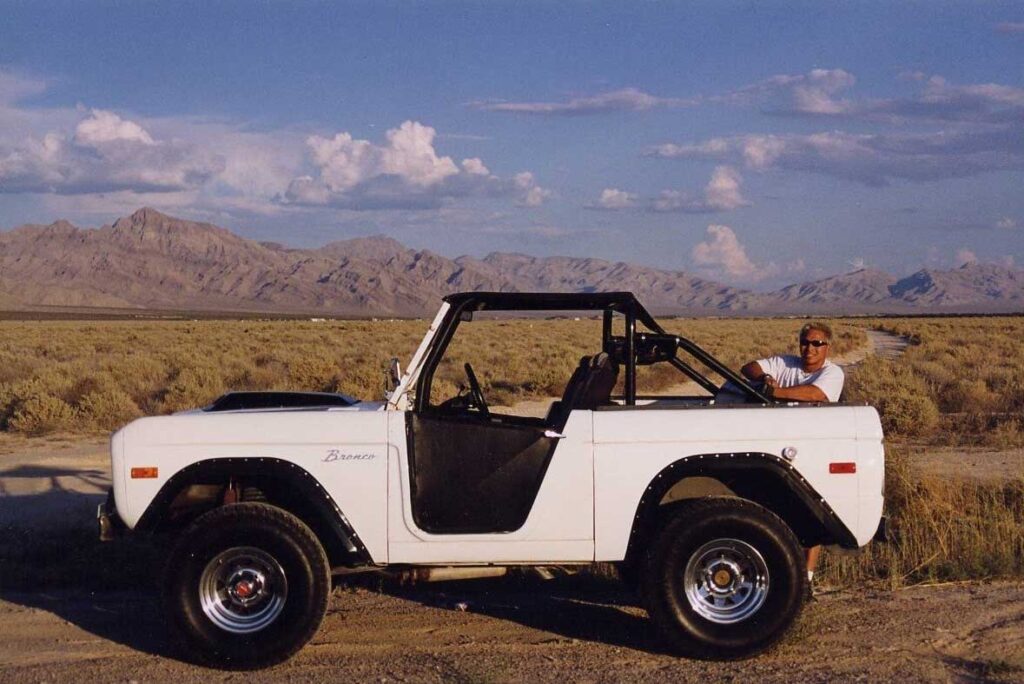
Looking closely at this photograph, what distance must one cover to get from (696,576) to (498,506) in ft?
3.87

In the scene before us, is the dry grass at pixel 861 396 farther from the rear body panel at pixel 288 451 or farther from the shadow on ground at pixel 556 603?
the rear body panel at pixel 288 451

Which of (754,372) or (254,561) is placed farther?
(754,372)

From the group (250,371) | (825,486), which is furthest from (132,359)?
(825,486)

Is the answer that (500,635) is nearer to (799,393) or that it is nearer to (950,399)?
(799,393)

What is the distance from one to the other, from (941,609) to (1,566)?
6791mm

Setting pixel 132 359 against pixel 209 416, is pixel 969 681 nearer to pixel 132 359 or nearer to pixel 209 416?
pixel 209 416

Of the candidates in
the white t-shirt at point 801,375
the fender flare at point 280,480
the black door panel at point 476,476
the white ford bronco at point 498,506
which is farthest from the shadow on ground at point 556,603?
the white t-shirt at point 801,375

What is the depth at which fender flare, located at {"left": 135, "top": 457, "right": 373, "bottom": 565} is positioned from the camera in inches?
241

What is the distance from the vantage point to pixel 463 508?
6191mm

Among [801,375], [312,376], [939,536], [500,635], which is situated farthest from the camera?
[312,376]

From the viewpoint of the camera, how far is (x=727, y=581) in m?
6.18

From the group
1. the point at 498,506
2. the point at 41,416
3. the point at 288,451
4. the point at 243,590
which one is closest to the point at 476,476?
the point at 498,506

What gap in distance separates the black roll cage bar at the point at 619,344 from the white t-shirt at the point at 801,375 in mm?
812

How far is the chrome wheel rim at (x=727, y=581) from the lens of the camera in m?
6.12
